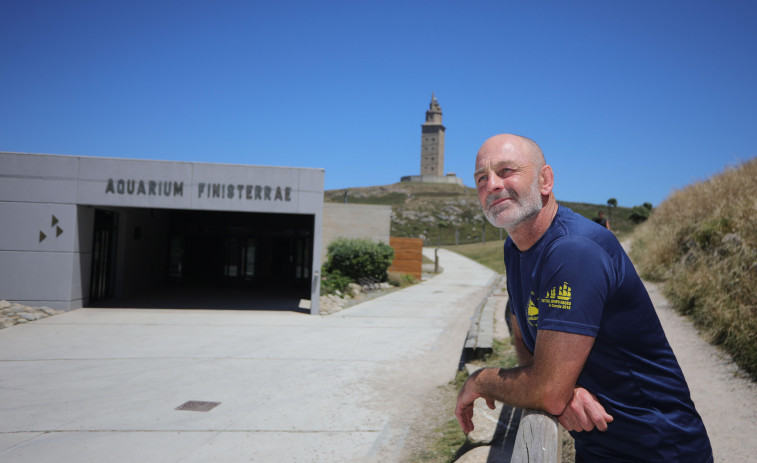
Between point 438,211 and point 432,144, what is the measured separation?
59.4 metres

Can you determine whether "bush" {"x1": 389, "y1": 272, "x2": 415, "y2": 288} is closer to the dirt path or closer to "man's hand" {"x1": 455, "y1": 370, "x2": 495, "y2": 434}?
the dirt path

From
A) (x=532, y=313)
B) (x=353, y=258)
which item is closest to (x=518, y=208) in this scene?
(x=532, y=313)

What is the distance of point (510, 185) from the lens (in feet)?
6.10

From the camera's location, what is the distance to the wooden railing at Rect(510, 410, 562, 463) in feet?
4.82

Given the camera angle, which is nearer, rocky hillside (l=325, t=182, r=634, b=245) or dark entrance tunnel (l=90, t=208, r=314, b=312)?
dark entrance tunnel (l=90, t=208, r=314, b=312)

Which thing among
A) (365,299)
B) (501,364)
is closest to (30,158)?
(365,299)

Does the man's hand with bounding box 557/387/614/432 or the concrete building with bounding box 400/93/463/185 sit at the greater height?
the concrete building with bounding box 400/93/463/185

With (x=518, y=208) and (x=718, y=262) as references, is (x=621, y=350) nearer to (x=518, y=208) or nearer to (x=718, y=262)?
(x=518, y=208)

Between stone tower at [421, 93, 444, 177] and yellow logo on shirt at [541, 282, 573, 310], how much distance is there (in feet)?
447

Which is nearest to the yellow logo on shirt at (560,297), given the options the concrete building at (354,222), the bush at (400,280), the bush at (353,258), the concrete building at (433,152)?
the bush at (353,258)

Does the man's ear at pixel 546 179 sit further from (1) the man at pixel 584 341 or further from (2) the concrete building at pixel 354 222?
(2) the concrete building at pixel 354 222

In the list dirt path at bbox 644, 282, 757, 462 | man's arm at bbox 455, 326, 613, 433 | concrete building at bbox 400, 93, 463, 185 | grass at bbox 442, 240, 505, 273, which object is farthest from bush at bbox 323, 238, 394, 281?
concrete building at bbox 400, 93, 463, 185

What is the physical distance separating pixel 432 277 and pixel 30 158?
1913 cm

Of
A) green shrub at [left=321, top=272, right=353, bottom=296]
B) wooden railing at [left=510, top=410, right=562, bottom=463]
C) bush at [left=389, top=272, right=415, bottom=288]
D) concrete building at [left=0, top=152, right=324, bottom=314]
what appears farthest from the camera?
bush at [left=389, top=272, right=415, bottom=288]
